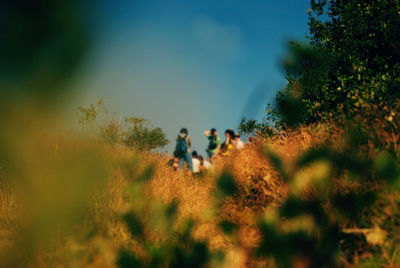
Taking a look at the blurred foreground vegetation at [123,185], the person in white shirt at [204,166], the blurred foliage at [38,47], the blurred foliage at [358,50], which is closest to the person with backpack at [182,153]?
the person in white shirt at [204,166]

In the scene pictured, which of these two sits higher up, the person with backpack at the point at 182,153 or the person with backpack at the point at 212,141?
the person with backpack at the point at 182,153

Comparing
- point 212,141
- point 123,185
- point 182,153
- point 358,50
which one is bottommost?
point 123,185

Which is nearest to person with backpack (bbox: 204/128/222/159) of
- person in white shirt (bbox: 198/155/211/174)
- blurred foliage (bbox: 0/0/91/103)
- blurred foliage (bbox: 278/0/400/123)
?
person in white shirt (bbox: 198/155/211/174)

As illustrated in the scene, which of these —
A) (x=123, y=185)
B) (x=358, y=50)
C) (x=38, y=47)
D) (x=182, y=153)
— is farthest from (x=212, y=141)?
(x=358, y=50)

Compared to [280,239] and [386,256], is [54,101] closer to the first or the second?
[280,239]

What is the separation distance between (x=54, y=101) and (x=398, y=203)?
10.4 feet

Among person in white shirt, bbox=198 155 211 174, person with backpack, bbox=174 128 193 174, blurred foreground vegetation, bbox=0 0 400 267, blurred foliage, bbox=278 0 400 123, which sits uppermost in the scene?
blurred foliage, bbox=278 0 400 123

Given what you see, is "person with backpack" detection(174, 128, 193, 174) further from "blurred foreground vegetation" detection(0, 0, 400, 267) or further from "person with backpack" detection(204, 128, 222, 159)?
"blurred foreground vegetation" detection(0, 0, 400, 267)

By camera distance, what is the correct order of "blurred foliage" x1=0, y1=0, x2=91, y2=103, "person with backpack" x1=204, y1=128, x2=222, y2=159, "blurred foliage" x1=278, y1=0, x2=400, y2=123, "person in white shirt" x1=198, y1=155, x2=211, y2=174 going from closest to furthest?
"blurred foliage" x1=0, y1=0, x2=91, y2=103
"person with backpack" x1=204, y1=128, x2=222, y2=159
"person in white shirt" x1=198, y1=155, x2=211, y2=174
"blurred foliage" x1=278, y1=0, x2=400, y2=123

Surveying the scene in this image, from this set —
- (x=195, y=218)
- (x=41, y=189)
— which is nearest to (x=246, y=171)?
(x=195, y=218)

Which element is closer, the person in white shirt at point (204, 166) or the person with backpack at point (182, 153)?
the person in white shirt at point (204, 166)

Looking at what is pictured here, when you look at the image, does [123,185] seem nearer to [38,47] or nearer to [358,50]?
[38,47]

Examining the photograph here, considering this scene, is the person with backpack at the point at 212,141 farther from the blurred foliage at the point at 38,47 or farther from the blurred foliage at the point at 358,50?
the blurred foliage at the point at 358,50

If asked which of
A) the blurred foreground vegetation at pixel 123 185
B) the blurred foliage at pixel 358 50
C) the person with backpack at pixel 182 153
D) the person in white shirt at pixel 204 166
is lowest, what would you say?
the blurred foreground vegetation at pixel 123 185
